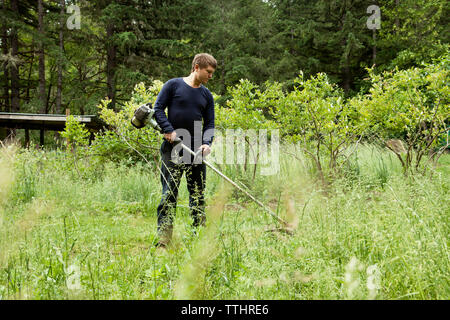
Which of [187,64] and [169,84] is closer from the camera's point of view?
[169,84]

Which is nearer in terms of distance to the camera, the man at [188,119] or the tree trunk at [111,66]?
the man at [188,119]

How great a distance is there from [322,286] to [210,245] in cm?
102

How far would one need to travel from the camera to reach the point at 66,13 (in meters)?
16.9

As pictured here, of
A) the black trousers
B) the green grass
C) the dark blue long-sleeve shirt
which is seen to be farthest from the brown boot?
the dark blue long-sleeve shirt

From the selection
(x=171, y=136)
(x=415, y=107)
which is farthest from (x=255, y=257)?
(x=415, y=107)

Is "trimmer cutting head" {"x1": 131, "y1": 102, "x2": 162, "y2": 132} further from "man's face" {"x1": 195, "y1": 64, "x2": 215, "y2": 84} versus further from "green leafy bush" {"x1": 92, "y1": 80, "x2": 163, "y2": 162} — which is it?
"green leafy bush" {"x1": 92, "y1": 80, "x2": 163, "y2": 162}

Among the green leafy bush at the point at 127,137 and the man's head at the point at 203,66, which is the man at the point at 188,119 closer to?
the man's head at the point at 203,66

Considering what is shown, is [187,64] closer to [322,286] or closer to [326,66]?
[326,66]

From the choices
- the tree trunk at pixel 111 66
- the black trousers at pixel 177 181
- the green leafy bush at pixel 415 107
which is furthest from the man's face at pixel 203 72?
the tree trunk at pixel 111 66

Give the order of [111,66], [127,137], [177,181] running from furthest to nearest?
1. [111,66]
2. [127,137]
3. [177,181]

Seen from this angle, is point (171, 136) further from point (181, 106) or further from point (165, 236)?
point (165, 236)

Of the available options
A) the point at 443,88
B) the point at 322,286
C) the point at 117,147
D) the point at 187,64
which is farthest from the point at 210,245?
the point at 187,64
